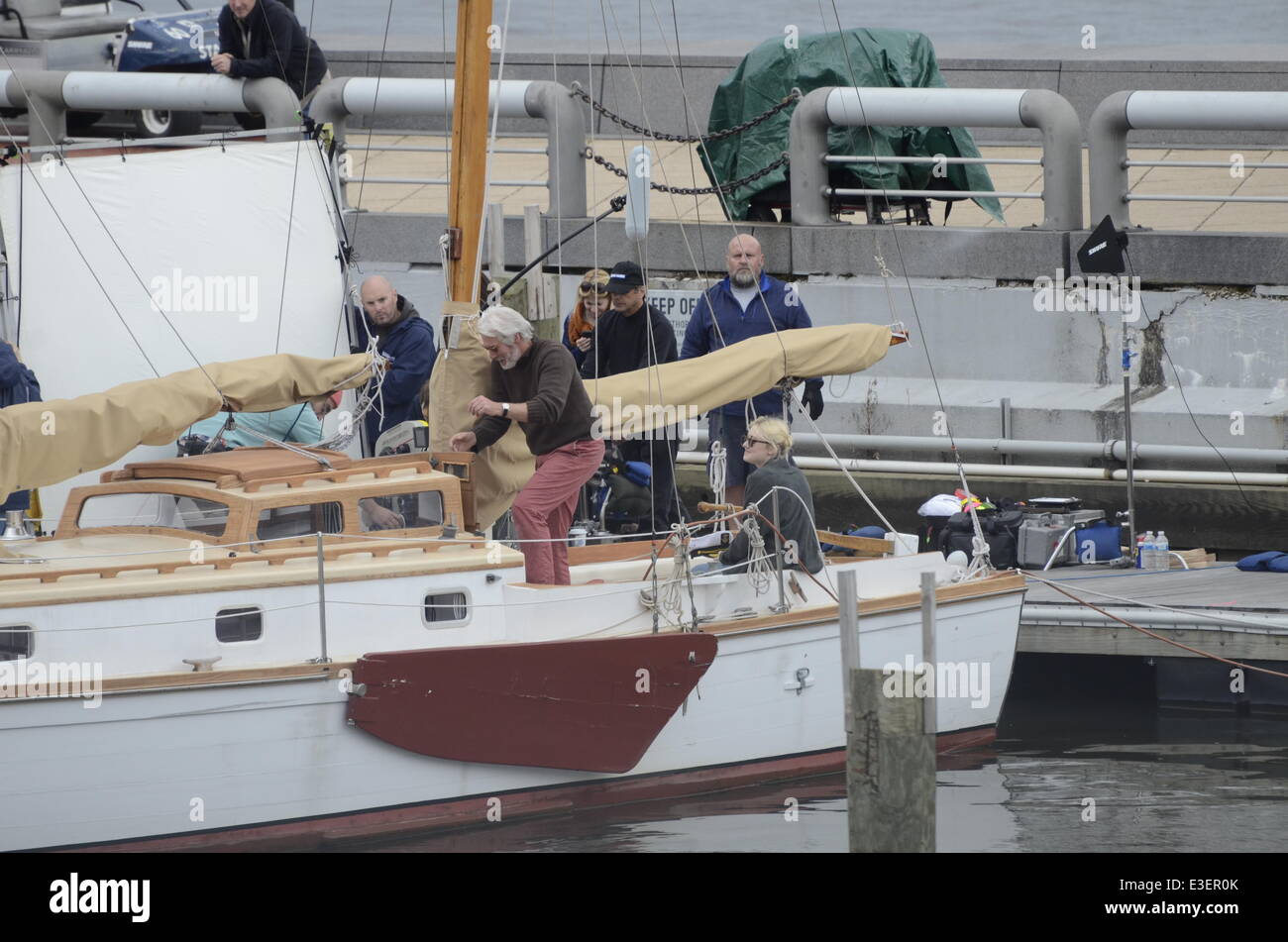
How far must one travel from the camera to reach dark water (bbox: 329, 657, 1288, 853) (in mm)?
9641

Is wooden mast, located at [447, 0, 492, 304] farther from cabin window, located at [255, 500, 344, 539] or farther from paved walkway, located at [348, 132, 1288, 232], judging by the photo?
paved walkway, located at [348, 132, 1288, 232]

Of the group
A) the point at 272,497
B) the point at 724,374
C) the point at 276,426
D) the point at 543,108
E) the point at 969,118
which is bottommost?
the point at 272,497

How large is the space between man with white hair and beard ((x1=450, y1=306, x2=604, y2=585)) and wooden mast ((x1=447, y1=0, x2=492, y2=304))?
661 mm

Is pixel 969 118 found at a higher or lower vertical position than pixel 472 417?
higher

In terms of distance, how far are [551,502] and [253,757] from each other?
2.04 metres

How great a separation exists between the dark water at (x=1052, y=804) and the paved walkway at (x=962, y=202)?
4446 mm

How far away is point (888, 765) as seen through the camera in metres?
7.90

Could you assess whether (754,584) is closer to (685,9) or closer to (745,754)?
(745,754)

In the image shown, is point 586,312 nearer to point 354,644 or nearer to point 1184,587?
point 354,644

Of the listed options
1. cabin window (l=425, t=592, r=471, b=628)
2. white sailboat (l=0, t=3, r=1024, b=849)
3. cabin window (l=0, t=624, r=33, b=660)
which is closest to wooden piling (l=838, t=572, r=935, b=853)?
white sailboat (l=0, t=3, r=1024, b=849)

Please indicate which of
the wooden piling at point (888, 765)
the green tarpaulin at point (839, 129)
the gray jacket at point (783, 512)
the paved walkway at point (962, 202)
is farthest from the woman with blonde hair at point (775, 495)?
the green tarpaulin at point (839, 129)

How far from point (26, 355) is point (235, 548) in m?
2.96

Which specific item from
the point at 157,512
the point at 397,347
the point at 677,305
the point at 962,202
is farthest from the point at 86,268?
the point at 962,202
